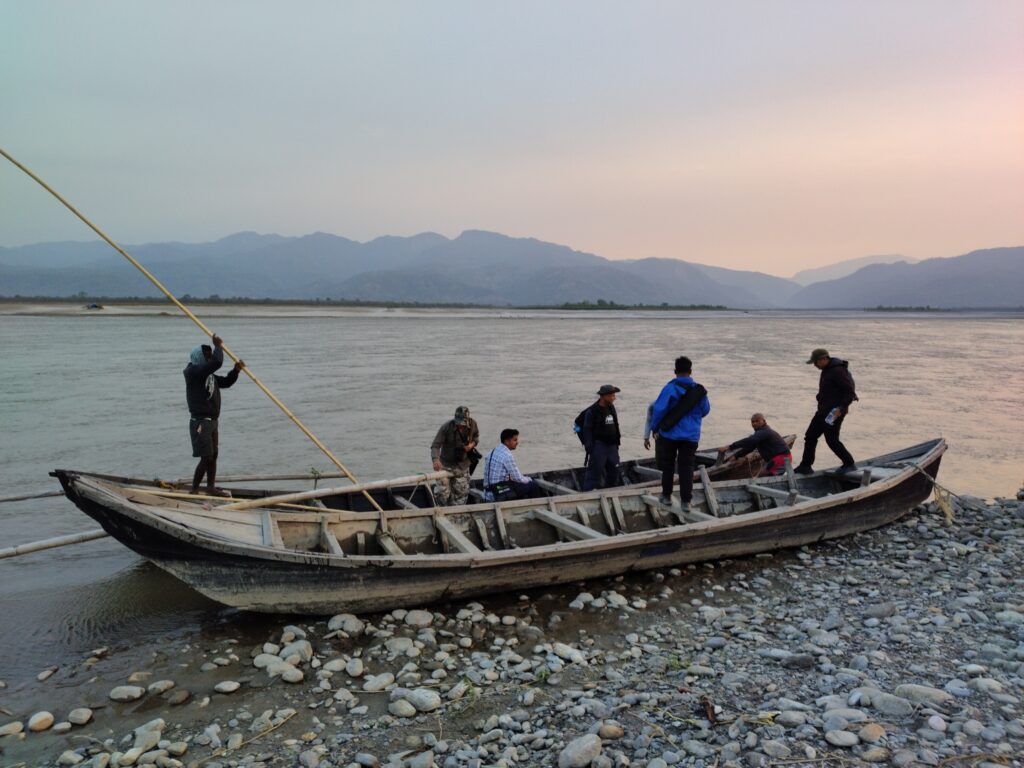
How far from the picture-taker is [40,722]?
5789 millimetres

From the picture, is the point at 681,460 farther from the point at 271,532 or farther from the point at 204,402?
the point at 204,402

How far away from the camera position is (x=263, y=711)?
5871mm

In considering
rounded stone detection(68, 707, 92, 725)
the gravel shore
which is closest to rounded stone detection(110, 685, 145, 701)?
the gravel shore

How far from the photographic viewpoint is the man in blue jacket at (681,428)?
8.73m

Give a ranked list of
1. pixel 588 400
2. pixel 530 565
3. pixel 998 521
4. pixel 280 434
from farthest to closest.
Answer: pixel 588 400 < pixel 280 434 < pixel 998 521 < pixel 530 565

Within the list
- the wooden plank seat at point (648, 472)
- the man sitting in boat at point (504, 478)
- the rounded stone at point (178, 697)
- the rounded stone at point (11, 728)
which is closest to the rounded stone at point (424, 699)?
the rounded stone at point (178, 697)

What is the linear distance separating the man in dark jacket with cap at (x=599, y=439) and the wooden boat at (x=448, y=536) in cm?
72

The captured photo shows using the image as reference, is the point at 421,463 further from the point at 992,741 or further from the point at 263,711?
the point at 992,741

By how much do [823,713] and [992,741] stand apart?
1.08 meters

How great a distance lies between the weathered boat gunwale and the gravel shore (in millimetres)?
715

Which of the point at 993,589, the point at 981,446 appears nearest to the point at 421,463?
the point at 993,589

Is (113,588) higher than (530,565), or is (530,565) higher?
(530,565)

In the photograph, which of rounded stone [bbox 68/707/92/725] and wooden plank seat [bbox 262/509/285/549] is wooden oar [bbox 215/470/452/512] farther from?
rounded stone [bbox 68/707/92/725]

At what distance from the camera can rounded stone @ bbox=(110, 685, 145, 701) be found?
242 inches
